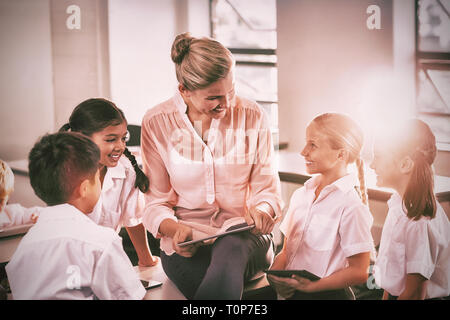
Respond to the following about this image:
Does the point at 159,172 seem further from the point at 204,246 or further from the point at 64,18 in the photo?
the point at 64,18

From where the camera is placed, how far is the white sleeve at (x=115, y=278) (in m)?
1.13

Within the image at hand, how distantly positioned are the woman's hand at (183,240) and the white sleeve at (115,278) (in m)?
0.18

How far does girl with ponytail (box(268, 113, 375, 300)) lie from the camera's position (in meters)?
1.30

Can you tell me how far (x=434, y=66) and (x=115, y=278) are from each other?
45.3 inches

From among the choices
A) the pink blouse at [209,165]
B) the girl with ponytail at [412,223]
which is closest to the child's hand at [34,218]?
the pink blouse at [209,165]

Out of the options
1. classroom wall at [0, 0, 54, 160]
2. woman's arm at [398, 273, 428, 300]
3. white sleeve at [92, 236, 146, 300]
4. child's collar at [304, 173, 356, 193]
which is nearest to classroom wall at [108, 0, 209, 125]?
classroom wall at [0, 0, 54, 160]

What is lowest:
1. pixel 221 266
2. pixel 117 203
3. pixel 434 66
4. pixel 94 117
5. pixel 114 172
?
pixel 221 266

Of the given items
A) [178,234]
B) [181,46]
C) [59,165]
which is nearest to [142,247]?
[178,234]

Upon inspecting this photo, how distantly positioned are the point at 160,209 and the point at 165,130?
0.77ft

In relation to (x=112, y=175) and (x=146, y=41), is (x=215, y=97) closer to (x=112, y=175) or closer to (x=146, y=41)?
(x=112, y=175)

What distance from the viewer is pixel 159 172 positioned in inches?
58.5

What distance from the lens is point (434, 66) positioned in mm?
1552

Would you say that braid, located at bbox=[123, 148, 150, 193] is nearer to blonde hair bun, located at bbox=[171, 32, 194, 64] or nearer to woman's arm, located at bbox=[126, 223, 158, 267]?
woman's arm, located at bbox=[126, 223, 158, 267]

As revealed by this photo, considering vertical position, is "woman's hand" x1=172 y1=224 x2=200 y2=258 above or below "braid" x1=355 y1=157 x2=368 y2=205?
below
